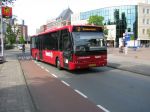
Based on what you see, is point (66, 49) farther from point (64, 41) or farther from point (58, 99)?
point (58, 99)

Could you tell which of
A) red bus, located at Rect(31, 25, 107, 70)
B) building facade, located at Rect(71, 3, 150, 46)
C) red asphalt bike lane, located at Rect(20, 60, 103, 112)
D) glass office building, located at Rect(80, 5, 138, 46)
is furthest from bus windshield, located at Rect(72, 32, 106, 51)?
glass office building, located at Rect(80, 5, 138, 46)

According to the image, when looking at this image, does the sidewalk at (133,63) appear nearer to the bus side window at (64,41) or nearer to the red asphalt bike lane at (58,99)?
the bus side window at (64,41)

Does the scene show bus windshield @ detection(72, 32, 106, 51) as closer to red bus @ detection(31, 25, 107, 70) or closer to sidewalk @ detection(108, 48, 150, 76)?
red bus @ detection(31, 25, 107, 70)

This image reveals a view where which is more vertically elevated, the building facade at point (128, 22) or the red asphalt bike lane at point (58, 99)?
the building facade at point (128, 22)

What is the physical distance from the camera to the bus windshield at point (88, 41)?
56.9ft

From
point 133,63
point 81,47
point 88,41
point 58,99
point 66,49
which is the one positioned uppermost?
point 88,41

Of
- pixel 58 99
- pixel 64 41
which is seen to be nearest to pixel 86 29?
pixel 64 41

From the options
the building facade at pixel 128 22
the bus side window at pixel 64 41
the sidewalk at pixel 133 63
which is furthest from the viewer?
the building facade at pixel 128 22

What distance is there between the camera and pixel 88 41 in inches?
693

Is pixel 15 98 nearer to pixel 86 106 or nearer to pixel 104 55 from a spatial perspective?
pixel 86 106

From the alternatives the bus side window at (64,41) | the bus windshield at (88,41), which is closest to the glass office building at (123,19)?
the bus side window at (64,41)

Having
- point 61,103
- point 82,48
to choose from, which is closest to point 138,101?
point 61,103

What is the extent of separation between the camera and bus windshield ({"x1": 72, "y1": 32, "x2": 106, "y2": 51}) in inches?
683

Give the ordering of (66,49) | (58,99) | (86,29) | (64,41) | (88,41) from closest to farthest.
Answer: (58,99)
(88,41)
(86,29)
(66,49)
(64,41)
